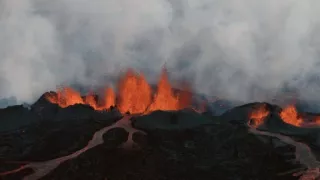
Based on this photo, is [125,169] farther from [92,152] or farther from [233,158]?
[233,158]

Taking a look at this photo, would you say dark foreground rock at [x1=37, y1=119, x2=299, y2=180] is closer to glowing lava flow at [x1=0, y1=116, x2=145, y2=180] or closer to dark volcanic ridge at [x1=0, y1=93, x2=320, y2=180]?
dark volcanic ridge at [x1=0, y1=93, x2=320, y2=180]

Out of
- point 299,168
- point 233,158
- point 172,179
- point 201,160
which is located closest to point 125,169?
point 172,179

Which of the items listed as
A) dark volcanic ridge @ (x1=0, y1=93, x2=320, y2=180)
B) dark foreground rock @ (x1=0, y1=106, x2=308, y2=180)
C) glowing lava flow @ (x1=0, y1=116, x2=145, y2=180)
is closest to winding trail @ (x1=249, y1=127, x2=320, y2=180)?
dark volcanic ridge @ (x1=0, y1=93, x2=320, y2=180)

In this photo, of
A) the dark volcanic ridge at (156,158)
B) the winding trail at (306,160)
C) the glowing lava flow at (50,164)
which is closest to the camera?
the winding trail at (306,160)

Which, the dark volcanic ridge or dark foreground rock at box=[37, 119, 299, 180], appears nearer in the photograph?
dark foreground rock at box=[37, 119, 299, 180]

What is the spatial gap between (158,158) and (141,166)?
34.5 feet

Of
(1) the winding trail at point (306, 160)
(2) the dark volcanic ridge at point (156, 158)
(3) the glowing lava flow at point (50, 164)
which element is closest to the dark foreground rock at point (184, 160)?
(2) the dark volcanic ridge at point (156, 158)

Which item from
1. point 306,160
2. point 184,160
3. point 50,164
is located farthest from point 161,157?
point 306,160

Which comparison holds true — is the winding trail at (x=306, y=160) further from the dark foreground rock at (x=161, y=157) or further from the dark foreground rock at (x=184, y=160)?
the dark foreground rock at (x=184, y=160)

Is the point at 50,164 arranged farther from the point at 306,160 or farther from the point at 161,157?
the point at 306,160

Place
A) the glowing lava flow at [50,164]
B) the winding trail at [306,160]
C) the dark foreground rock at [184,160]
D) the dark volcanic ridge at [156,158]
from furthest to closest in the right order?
the dark volcanic ridge at [156,158] → the dark foreground rock at [184,160] → the glowing lava flow at [50,164] → the winding trail at [306,160]

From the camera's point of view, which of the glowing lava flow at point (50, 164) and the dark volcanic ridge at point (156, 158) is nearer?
the glowing lava flow at point (50, 164)

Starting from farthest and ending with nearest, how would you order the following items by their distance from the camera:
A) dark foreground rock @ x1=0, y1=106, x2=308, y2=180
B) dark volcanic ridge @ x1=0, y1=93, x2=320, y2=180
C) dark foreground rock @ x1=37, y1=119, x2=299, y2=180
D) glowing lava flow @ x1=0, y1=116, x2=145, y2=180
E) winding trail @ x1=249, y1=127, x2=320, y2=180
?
dark volcanic ridge @ x1=0, y1=93, x2=320, y2=180, dark foreground rock @ x1=0, y1=106, x2=308, y2=180, dark foreground rock @ x1=37, y1=119, x2=299, y2=180, glowing lava flow @ x1=0, y1=116, x2=145, y2=180, winding trail @ x1=249, y1=127, x2=320, y2=180

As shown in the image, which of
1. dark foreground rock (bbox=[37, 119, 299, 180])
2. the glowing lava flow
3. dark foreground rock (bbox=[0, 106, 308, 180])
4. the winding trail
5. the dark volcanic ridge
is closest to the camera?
the winding trail
